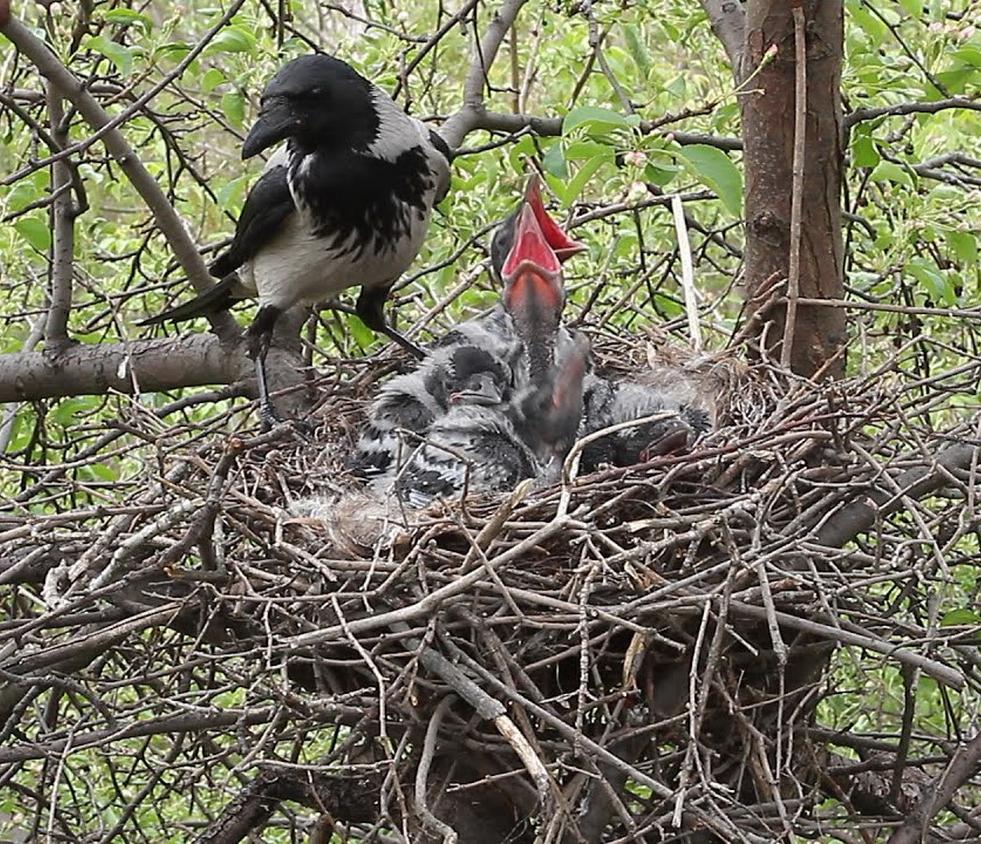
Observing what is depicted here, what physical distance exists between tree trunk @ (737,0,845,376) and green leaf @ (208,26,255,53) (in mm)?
1099

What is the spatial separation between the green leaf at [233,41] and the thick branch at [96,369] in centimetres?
65

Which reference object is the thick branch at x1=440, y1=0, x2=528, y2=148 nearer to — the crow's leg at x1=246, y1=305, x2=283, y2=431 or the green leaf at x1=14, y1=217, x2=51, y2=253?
the crow's leg at x1=246, y1=305, x2=283, y2=431

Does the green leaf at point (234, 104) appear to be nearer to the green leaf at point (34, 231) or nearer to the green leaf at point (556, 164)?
the green leaf at point (34, 231)

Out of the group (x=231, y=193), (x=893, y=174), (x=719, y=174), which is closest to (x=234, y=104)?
(x=231, y=193)

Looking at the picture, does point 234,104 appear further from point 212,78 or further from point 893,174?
point 893,174

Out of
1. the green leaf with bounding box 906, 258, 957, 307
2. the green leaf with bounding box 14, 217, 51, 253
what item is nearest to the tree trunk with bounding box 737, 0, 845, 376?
the green leaf with bounding box 906, 258, 957, 307

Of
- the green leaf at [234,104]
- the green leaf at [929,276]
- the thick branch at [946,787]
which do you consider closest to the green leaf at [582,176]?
the green leaf at [929,276]

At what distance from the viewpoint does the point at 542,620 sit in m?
2.18

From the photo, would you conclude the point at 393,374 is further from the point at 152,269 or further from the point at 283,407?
the point at 152,269

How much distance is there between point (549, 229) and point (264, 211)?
2.47ft

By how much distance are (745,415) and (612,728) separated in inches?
36.9

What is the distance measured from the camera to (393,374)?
3.54 meters

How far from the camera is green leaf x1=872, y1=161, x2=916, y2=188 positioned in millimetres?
3139

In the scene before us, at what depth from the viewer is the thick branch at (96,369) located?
10.6 ft
